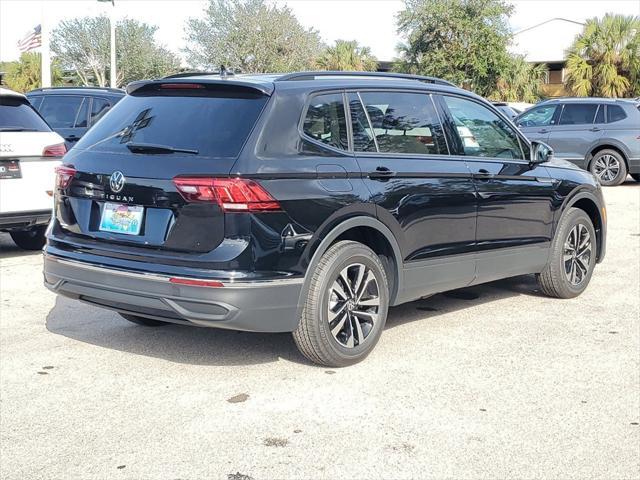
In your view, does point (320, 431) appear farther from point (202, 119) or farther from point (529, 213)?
point (529, 213)

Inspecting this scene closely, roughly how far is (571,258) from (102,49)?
48132mm

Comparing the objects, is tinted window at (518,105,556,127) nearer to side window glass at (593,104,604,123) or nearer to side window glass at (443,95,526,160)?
side window glass at (593,104,604,123)

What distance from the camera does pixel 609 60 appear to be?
35562 mm

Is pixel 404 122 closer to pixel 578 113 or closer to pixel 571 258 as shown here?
pixel 571 258

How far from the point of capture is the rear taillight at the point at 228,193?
457 centimetres

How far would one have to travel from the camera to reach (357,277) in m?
5.23

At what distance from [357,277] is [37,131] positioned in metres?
4.86

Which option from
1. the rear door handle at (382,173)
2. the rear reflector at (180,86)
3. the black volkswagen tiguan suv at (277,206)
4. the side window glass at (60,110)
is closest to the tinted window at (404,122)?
the black volkswagen tiguan suv at (277,206)

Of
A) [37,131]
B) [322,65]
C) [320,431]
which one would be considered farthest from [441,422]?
[322,65]

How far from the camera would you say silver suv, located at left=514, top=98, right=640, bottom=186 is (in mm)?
17234

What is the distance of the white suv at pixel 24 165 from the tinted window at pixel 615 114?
12.2m

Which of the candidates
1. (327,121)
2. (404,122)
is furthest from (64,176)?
(404,122)

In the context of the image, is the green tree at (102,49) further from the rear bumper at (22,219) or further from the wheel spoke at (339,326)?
the wheel spoke at (339,326)

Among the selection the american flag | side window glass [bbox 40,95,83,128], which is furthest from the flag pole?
side window glass [bbox 40,95,83,128]
